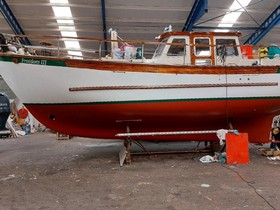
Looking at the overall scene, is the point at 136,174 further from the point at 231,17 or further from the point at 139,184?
the point at 231,17

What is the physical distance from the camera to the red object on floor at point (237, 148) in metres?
4.53

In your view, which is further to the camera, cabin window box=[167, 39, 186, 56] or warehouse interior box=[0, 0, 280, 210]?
cabin window box=[167, 39, 186, 56]

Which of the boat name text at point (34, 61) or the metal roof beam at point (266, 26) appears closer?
the boat name text at point (34, 61)

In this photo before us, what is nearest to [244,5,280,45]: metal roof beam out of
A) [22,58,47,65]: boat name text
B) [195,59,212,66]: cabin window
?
[195,59,212,66]: cabin window

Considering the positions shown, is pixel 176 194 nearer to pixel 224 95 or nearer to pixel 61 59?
pixel 224 95

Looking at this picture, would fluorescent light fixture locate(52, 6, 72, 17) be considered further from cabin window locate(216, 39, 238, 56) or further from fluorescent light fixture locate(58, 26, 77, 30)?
cabin window locate(216, 39, 238, 56)

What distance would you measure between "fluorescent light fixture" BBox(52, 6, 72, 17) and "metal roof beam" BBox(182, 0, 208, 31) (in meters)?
4.77

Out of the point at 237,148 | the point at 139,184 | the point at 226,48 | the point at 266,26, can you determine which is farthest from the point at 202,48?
the point at 266,26

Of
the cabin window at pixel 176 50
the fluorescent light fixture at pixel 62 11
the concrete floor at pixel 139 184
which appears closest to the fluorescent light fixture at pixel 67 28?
the fluorescent light fixture at pixel 62 11

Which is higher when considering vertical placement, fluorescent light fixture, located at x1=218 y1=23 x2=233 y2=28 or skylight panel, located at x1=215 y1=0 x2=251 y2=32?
skylight panel, located at x1=215 y1=0 x2=251 y2=32

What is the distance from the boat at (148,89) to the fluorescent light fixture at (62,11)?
231 inches

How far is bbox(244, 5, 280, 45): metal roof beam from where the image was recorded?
1027 centimetres

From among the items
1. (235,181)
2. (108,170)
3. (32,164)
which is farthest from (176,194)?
(32,164)

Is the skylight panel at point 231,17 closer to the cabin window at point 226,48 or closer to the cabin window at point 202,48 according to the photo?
the cabin window at point 226,48
